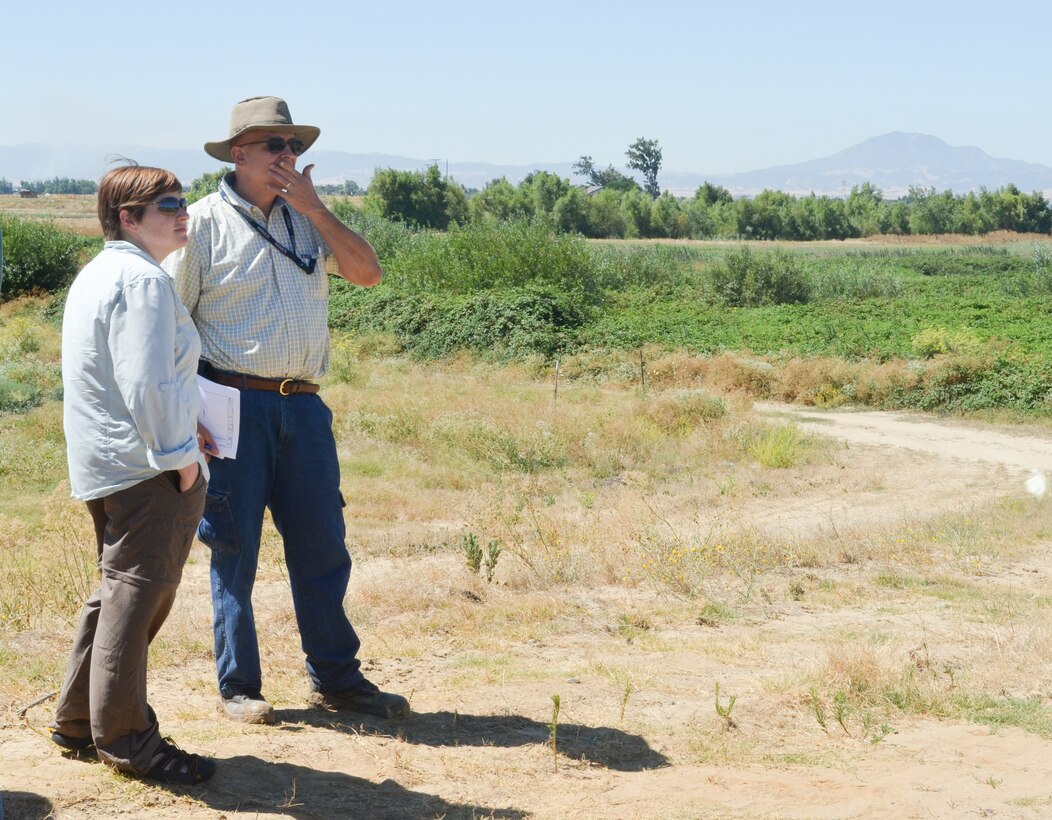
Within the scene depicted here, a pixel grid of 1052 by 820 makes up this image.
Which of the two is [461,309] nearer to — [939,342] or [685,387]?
[685,387]

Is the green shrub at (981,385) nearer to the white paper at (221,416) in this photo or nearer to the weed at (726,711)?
the weed at (726,711)

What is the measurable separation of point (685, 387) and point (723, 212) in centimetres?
5798

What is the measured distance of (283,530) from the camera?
396 centimetres

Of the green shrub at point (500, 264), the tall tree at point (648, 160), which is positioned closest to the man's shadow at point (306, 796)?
the green shrub at point (500, 264)

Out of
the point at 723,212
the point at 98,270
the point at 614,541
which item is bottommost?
the point at 614,541

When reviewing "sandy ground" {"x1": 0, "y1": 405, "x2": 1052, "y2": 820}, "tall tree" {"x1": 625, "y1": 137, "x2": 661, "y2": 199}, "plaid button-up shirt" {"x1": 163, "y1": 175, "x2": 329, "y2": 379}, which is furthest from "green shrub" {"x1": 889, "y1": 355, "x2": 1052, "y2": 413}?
"tall tree" {"x1": 625, "y1": 137, "x2": 661, "y2": 199}

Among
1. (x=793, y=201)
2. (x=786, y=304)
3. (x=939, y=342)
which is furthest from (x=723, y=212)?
(x=939, y=342)

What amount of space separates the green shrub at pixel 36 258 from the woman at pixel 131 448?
31.6 meters

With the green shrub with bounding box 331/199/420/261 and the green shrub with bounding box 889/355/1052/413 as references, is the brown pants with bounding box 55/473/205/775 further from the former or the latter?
the green shrub with bounding box 331/199/420/261

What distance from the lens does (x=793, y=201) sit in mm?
75125

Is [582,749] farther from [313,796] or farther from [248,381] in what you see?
[248,381]

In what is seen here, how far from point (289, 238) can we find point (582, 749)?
2.05 metres

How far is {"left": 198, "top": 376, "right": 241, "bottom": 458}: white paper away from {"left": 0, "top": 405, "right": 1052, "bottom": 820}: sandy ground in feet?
3.25

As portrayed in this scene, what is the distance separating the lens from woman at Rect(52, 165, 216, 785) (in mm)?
2988
